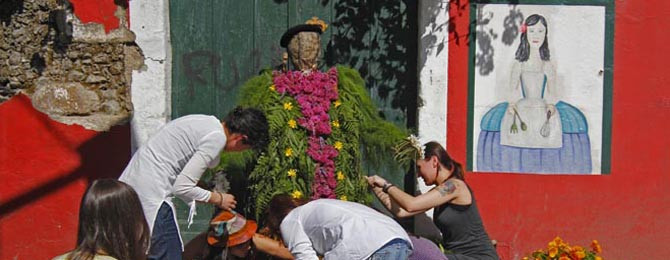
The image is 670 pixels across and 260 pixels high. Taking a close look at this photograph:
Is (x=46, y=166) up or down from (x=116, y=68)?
down

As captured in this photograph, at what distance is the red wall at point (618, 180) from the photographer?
5770mm

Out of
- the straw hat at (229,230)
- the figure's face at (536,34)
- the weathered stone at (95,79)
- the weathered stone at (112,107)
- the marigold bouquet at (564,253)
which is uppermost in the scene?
the figure's face at (536,34)

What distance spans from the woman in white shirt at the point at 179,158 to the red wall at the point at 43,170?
154cm

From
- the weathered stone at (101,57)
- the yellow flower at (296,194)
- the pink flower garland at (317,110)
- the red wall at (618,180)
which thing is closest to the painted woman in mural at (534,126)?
the red wall at (618,180)

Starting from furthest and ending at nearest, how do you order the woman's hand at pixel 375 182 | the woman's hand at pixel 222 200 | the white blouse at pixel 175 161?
the woman's hand at pixel 375 182, the woman's hand at pixel 222 200, the white blouse at pixel 175 161

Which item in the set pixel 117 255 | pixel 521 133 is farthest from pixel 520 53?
pixel 117 255

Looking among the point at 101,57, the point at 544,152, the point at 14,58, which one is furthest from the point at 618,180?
the point at 14,58

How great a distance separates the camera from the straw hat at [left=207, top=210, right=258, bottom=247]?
484 cm

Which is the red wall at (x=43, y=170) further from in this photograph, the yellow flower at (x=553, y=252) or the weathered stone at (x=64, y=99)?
the yellow flower at (x=553, y=252)

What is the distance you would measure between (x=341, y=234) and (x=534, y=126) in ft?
7.50

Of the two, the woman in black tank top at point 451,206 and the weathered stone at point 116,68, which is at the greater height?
the weathered stone at point 116,68

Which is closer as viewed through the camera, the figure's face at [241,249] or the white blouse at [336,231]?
the white blouse at [336,231]

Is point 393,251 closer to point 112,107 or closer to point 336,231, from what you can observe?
point 336,231

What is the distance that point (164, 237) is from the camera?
14.5ft
